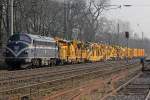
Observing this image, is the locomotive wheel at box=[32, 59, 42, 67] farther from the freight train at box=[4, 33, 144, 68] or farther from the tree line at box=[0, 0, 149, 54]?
the tree line at box=[0, 0, 149, 54]

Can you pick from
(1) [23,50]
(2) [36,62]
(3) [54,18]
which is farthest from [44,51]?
(3) [54,18]

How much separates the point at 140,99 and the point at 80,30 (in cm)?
7496

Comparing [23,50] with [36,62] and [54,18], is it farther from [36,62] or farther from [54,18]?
[54,18]

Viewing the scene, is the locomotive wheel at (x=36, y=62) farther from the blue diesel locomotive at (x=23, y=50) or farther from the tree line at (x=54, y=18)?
the tree line at (x=54, y=18)

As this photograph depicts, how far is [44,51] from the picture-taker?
4166 cm

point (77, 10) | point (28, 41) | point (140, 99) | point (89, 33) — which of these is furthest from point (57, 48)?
point (89, 33)

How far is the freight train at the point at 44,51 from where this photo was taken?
1464 inches

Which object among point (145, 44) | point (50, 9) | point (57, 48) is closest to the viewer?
point (57, 48)

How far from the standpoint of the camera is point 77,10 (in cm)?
8775

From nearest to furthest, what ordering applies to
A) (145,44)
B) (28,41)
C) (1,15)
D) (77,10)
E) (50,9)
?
(28,41) < (1,15) < (50,9) < (77,10) < (145,44)

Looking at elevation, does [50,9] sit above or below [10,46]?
above

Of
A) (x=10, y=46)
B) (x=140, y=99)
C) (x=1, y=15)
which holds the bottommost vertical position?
(x=140, y=99)

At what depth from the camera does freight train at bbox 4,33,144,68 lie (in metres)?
37.2

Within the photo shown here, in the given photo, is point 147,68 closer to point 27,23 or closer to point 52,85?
point 52,85
